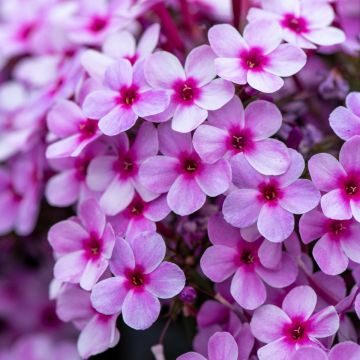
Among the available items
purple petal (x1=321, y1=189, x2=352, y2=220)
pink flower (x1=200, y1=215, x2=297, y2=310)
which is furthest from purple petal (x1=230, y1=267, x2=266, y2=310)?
purple petal (x1=321, y1=189, x2=352, y2=220)

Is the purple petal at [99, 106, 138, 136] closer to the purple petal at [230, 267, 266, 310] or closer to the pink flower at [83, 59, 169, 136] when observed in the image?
the pink flower at [83, 59, 169, 136]

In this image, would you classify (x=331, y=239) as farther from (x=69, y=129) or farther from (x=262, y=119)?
(x=69, y=129)

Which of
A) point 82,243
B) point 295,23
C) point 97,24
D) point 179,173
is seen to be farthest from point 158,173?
point 97,24

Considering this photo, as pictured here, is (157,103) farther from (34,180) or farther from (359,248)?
(34,180)

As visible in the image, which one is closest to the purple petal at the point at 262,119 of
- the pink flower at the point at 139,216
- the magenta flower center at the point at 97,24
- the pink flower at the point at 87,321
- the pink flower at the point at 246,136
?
the pink flower at the point at 246,136

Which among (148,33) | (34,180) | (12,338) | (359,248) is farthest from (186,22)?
(12,338)
